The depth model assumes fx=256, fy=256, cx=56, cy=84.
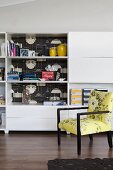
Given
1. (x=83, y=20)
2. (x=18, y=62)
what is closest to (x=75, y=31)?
(x=83, y=20)

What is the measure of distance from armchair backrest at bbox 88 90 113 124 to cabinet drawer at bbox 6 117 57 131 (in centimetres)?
93

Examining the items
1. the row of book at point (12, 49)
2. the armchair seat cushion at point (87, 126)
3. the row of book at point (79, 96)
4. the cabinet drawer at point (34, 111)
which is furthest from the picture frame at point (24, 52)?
the armchair seat cushion at point (87, 126)

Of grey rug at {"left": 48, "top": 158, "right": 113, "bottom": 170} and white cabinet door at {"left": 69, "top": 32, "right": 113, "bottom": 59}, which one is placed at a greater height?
white cabinet door at {"left": 69, "top": 32, "right": 113, "bottom": 59}

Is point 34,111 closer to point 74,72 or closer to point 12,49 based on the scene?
point 74,72

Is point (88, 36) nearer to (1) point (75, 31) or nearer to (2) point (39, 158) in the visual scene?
(1) point (75, 31)

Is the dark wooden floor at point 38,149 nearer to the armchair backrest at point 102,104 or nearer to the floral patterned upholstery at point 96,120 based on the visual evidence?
the floral patterned upholstery at point 96,120

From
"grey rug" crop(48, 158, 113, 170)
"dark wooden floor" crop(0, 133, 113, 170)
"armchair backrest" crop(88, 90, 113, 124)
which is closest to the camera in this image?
"grey rug" crop(48, 158, 113, 170)

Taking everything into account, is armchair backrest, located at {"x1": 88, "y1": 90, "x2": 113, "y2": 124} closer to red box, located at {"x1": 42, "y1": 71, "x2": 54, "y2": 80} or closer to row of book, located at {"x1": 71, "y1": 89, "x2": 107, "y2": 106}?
row of book, located at {"x1": 71, "y1": 89, "x2": 107, "y2": 106}

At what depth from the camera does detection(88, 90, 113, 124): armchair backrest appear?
3970mm

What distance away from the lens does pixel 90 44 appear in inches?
191

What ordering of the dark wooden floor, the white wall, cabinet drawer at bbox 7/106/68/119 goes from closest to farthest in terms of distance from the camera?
the dark wooden floor, cabinet drawer at bbox 7/106/68/119, the white wall

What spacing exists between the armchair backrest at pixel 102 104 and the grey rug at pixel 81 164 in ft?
2.57

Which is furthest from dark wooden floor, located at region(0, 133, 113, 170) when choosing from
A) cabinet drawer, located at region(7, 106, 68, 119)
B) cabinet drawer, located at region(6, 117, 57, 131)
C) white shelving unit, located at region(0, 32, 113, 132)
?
cabinet drawer, located at region(7, 106, 68, 119)

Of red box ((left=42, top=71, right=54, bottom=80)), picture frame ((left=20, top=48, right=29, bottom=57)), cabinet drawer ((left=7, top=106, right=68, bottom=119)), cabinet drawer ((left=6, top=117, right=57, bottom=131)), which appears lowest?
cabinet drawer ((left=6, top=117, right=57, bottom=131))
